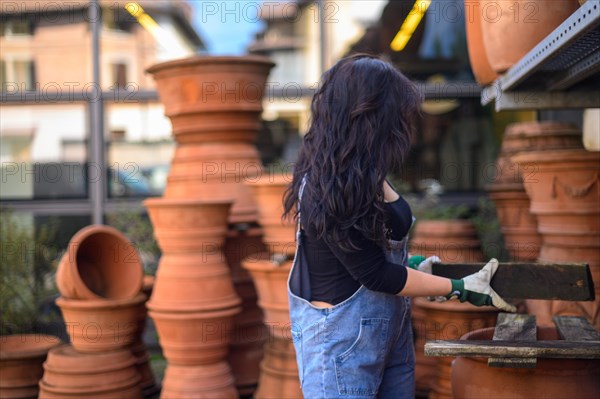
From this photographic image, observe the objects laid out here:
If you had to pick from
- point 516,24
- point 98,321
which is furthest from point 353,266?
point 98,321

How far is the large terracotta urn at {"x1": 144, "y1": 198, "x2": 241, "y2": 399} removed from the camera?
362cm

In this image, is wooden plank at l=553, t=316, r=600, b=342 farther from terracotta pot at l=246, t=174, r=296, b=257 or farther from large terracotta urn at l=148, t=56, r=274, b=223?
large terracotta urn at l=148, t=56, r=274, b=223

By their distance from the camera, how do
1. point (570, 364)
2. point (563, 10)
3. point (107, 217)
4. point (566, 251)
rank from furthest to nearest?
point (107, 217) → point (566, 251) → point (563, 10) → point (570, 364)

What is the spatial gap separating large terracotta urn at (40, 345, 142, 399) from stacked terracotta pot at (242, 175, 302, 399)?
0.74 m

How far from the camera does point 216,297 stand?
3.69 m

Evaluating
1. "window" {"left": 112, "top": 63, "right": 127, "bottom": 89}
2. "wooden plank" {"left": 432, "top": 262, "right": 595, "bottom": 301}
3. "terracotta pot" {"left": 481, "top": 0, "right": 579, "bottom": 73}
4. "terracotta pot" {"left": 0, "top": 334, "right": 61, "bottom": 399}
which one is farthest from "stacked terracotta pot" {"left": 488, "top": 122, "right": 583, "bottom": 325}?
"window" {"left": 112, "top": 63, "right": 127, "bottom": 89}

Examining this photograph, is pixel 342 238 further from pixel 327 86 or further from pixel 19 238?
pixel 19 238

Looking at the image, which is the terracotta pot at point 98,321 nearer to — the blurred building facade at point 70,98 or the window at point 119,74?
the blurred building facade at point 70,98

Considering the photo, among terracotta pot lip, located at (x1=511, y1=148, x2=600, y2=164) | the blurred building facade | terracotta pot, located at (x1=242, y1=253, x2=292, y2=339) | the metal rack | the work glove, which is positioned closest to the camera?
the metal rack

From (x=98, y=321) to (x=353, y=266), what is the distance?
85.1 inches

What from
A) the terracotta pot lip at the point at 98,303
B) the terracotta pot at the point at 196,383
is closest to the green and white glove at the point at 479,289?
the terracotta pot at the point at 196,383

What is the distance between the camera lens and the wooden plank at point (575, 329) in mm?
2572

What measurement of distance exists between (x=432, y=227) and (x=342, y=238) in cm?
198

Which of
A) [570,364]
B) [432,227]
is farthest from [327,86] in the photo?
Result: [432,227]
